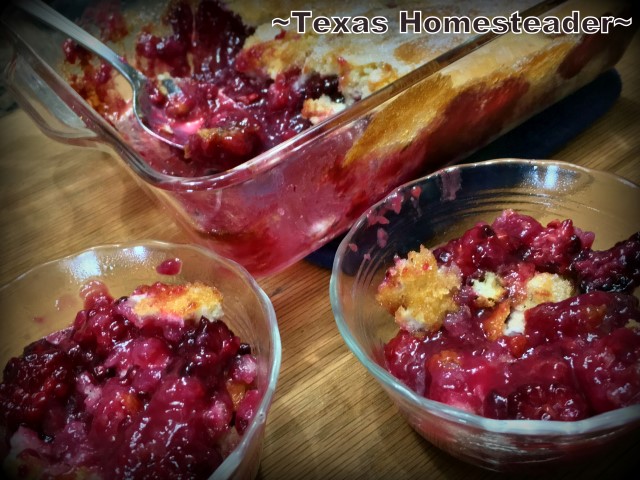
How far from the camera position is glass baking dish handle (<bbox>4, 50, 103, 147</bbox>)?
1158 mm

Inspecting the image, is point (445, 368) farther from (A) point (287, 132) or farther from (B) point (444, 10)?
(B) point (444, 10)

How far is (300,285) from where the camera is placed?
3.76ft

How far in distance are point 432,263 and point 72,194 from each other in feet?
2.76

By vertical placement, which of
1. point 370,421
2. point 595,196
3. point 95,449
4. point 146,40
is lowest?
point 370,421

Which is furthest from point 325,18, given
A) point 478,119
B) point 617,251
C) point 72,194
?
point 617,251

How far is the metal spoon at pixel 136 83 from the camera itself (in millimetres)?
1324

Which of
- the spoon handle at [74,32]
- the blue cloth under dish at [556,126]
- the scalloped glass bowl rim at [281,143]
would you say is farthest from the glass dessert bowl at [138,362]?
the blue cloth under dish at [556,126]

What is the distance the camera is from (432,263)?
3.10ft

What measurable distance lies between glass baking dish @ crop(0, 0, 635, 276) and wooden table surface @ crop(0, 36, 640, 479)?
0.39 feet

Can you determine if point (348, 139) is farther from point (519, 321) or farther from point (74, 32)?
point (74, 32)

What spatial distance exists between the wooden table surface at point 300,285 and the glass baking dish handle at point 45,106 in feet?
0.64

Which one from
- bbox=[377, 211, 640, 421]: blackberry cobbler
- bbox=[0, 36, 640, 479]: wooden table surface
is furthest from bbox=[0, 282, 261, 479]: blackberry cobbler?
bbox=[377, 211, 640, 421]: blackberry cobbler

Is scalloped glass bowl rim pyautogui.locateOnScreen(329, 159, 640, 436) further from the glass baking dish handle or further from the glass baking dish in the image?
the glass baking dish handle

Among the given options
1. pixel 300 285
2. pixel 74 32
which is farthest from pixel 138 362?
pixel 74 32
